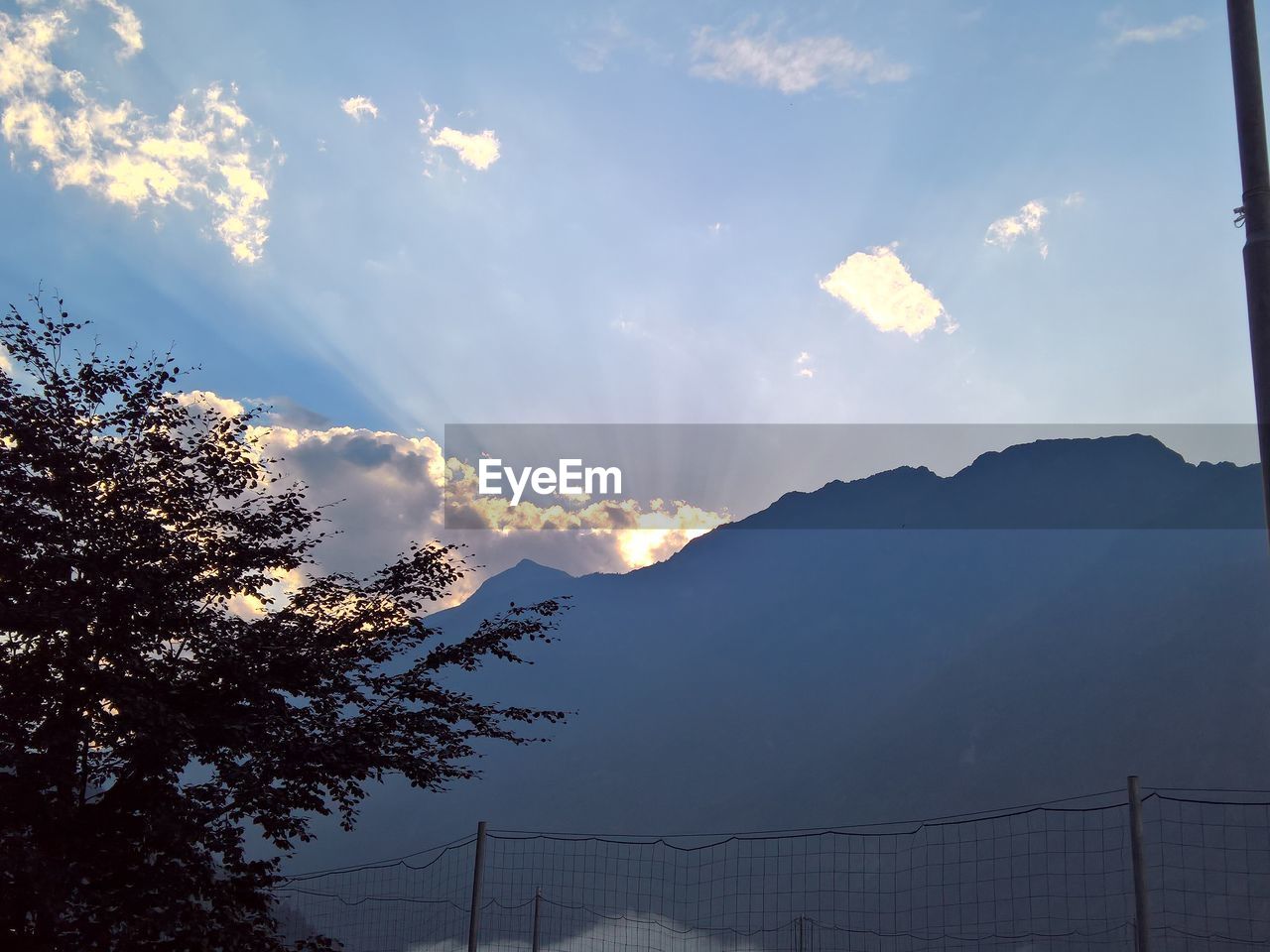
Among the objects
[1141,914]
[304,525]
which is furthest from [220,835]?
[1141,914]

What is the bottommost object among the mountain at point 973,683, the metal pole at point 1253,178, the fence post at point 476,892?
the fence post at point 476,892

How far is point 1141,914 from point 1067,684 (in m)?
151

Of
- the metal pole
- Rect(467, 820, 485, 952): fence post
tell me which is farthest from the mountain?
the metal pole

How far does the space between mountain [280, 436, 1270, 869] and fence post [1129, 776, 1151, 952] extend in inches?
5168

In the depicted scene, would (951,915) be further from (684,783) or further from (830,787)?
(684,783)

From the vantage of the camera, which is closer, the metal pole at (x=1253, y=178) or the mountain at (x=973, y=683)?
the metal pole at (x=1253, y=178)

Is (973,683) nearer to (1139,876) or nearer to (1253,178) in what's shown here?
(1139,876)

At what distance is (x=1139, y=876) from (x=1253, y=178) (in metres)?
5.32

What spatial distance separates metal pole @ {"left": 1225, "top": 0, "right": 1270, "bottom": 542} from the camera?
5.49 metres

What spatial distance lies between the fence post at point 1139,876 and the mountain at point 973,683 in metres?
131

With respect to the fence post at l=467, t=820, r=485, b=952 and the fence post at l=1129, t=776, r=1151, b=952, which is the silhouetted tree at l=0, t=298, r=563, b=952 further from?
the fence post at l=1129, t=776, r=1151, b=952

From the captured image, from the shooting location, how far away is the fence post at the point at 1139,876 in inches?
325

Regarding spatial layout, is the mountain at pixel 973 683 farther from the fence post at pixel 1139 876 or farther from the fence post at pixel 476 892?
the fence post at pixel 1139 876

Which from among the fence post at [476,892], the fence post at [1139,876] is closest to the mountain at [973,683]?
the fence post at [476,892]
